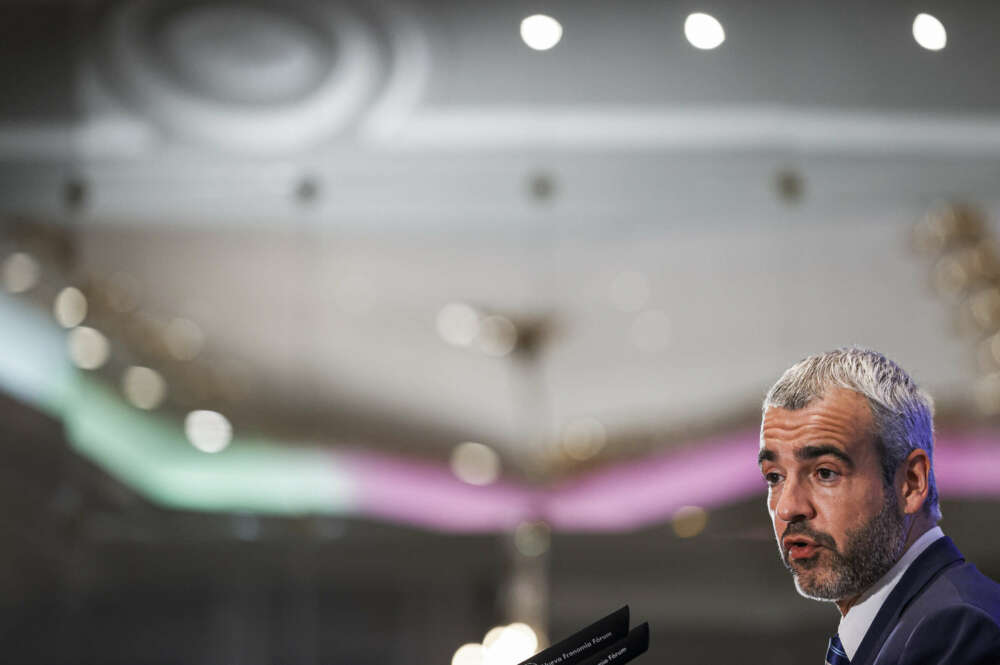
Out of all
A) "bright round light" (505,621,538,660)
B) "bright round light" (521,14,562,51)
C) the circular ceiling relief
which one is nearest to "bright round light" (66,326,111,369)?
the circular ceiling relief

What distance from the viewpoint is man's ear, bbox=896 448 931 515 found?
0.99 meters

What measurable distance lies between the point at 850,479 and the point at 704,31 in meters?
3.03

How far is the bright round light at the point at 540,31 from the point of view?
3.76 meters

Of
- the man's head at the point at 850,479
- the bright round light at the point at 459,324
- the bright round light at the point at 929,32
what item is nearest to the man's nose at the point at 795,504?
the man's head at the point at 850,479

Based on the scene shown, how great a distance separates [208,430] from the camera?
12.5 ft

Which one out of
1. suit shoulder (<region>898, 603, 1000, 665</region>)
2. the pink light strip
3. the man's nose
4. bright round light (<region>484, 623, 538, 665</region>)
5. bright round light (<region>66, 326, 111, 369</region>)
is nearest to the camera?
suit shoulder (<region>898, 603, 1000, 665</region>)

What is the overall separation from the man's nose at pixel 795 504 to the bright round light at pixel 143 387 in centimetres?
315

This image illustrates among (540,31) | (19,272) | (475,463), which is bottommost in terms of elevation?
(475,463)

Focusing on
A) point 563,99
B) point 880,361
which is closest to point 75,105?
point 563,99

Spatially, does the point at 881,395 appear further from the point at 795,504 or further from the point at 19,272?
the point at 19,272

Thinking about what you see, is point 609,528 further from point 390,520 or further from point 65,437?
point 65,437

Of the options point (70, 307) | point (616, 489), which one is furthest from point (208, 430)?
point (616, 489)

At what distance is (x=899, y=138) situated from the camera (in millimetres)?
3814

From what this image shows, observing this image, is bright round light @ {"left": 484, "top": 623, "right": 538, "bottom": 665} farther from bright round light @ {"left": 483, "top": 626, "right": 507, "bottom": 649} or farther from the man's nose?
the man's nose
